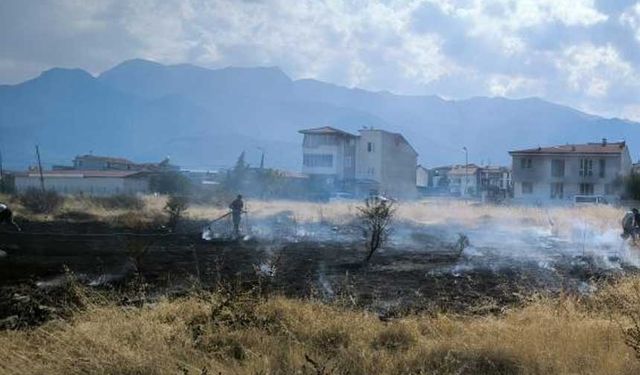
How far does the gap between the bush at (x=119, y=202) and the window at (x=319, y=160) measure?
139 ft

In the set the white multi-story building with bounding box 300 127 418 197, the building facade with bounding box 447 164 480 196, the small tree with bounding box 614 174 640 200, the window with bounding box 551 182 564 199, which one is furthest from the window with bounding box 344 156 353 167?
the small tree with bounding box 614 174 640 200

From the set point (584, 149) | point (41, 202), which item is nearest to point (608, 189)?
point (584, 149)

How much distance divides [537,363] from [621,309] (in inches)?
122

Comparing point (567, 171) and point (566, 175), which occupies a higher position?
point (567, 171)

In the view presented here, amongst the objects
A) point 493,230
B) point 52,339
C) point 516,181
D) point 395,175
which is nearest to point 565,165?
point 516,181

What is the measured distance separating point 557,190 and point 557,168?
2.39 metres

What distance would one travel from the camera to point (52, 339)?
6.83 m

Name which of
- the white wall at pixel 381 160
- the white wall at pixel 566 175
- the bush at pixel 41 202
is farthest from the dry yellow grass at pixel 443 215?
the white wall at pixel 381 160

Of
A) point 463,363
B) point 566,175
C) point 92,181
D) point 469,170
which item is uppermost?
point 469,170

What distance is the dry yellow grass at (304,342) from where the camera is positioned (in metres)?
6.20

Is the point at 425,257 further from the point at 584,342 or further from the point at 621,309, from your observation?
the point at 584,342

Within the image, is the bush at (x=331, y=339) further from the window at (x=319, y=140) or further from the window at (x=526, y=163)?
the window at (x=319, y=140)

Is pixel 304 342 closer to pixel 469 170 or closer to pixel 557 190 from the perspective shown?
pixel 557 190

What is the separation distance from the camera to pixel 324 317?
784 cm
